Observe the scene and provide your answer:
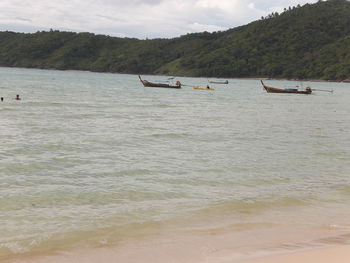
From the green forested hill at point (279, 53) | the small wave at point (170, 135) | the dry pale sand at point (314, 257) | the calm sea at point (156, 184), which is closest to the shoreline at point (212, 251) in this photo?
the dry pale sand at point (314, 257)

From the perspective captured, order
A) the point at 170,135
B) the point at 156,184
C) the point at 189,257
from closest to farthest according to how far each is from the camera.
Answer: the point at 189,257 < the point at 156,184 < the point at 170,135

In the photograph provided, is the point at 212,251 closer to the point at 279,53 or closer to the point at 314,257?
the point at 314,257

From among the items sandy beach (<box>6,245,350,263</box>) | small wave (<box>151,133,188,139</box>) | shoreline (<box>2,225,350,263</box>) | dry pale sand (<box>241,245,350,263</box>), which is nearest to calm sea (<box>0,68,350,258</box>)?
small wave (<box>151,133,188,139</box>)

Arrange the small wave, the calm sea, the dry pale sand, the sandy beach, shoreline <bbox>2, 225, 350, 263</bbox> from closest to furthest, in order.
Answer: the dry pale sand, the sandy beach, shoreline <bbox>2, 225, 350, 263</bbox>, the calm sea, the small wave

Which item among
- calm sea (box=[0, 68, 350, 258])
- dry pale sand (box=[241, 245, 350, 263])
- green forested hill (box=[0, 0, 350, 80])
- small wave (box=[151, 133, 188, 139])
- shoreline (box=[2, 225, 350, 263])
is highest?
green forested hill (box=[0, 0, 350, 80])

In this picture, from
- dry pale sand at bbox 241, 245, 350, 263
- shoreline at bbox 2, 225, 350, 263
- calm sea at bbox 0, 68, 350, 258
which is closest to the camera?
dry pale sand at bbox 241, 245, 350, 263

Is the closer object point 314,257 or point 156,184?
point 314,257

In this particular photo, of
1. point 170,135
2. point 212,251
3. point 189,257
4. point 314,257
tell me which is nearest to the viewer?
point 314,257

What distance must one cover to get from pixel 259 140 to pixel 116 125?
28.4 feet

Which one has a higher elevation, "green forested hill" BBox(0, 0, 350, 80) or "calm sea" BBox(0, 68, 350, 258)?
"green forested hill" BBox(0, 0, 350, 80)

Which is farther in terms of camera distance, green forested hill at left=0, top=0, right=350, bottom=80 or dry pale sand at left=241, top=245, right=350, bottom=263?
green forested hill at left=0, top=0, right=350, bottom=80

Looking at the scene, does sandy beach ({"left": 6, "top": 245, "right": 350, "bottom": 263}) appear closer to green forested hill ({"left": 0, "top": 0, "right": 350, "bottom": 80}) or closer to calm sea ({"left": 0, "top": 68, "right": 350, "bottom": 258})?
calm sea ({"left": 0, "top": 68, "right": 350, "bottom": 258})

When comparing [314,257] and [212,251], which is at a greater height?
[314,257]

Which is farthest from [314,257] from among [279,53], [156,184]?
[279,53]
